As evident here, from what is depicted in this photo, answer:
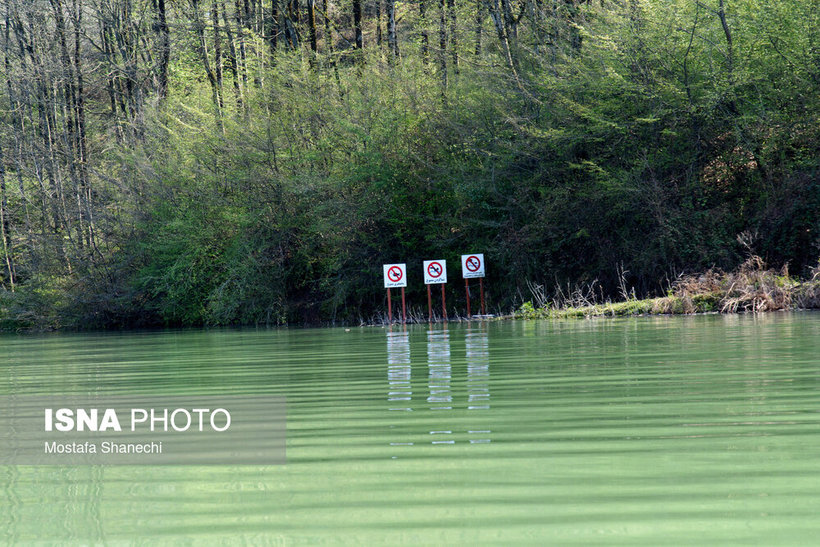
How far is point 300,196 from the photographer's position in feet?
113

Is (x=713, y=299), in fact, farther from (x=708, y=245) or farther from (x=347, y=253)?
(x=347, y=253)

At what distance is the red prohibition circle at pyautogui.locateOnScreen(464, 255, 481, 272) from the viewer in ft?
95.0

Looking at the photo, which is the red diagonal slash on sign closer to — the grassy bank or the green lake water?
the grassy bank

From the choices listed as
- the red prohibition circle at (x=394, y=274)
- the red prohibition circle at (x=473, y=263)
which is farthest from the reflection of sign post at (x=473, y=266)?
the red prohibition circle at (x=394, y=274)

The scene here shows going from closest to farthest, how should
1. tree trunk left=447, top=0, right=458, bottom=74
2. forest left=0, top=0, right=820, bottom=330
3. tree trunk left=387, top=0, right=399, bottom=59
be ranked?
forest left=0, top=0, right=820, bottom=330, tree trunk left=447, top=0, right=458, bottom=74, tree trunk left=387, top=0, right=399, bottom=59

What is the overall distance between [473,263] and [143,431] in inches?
907

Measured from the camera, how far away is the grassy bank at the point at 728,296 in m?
22.2

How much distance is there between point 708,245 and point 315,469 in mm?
23767

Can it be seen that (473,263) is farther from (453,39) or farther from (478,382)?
(478,382)

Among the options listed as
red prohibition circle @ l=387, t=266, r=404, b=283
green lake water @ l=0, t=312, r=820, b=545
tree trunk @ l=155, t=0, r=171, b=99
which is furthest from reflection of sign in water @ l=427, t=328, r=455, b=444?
tree trunk @ l=155, t=0, r=171, b=99

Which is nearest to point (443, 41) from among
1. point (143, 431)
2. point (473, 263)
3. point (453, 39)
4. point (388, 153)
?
point (453, 39)

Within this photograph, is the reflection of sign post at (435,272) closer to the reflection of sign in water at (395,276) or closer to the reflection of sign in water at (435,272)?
the reflection of sign in water at (435,272)

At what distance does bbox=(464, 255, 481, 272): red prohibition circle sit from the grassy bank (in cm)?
402

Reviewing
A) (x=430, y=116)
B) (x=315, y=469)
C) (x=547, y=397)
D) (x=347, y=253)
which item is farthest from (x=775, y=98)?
(x=315, y=469)
